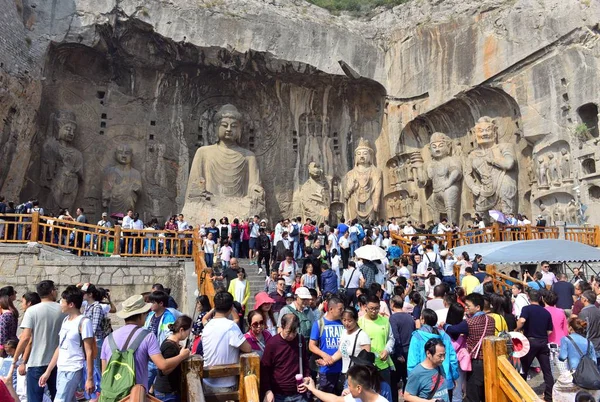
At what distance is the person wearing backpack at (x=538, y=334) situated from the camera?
5.31 m

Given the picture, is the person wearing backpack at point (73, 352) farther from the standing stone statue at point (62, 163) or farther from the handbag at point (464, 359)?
the standing stone statue at point (62, 163)

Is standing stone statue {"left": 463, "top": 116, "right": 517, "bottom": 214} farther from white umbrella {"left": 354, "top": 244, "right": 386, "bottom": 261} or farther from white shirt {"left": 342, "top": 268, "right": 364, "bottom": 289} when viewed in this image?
white shirt {"left": 342, "top": 268, "right": 364, "bottom": 289}

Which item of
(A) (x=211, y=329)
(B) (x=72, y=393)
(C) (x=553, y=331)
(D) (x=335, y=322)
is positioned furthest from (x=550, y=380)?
(B) (x=72, y=393)

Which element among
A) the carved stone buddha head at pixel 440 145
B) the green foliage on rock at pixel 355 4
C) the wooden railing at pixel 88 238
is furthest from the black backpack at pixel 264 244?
the green foliage on rock at pixel 355 4

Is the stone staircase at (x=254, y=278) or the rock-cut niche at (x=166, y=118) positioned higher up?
the rock-cut niche at (x=166, y=118)

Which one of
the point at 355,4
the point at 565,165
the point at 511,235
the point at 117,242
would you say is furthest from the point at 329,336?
the point at 355,4

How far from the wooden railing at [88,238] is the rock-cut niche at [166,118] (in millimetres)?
5179

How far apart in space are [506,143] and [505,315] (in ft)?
40.7

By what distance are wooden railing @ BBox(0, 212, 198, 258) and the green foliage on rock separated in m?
13.5

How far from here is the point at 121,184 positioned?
56.1 feet

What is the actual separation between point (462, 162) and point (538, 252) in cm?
823

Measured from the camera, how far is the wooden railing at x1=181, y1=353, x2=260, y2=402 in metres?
3.57

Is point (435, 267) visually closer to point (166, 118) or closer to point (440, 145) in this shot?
point (440, 145)

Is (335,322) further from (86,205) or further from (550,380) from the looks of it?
(86,205)
